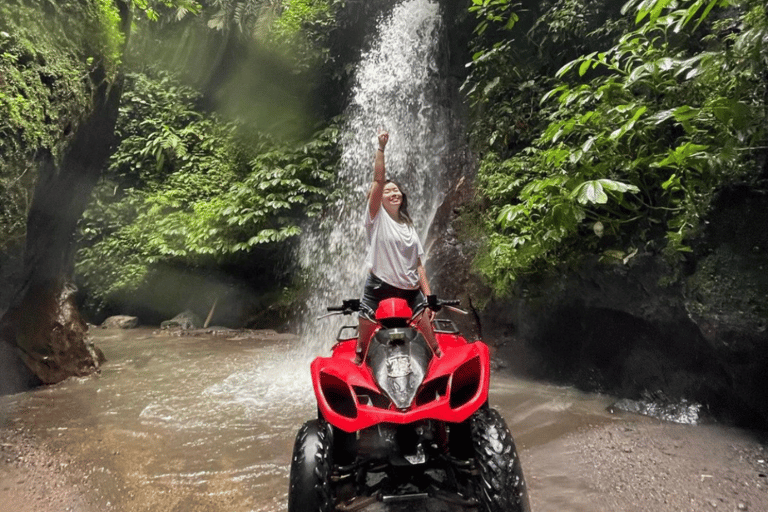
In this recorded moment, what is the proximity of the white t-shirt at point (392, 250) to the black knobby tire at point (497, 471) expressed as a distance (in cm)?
119

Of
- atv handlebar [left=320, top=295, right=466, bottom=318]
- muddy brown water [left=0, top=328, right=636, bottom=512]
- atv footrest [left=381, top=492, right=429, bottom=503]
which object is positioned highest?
atv handlebar [left=320, top=295, right=466, bottom=318]

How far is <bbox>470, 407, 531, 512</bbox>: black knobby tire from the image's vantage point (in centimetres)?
189

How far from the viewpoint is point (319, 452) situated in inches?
79.6

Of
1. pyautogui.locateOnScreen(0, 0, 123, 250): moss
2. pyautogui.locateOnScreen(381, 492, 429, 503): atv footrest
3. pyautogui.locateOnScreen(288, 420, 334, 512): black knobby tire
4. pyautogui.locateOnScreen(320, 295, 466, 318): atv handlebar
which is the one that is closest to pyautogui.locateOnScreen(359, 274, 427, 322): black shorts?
pyautogui.locateOnScreen(320, 295, 466, 318): atv handlebar

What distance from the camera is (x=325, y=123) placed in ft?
38.5

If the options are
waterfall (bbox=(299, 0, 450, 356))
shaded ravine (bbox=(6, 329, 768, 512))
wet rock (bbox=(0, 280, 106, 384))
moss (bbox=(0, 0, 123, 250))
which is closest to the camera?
shaded ravine (bbox=(6, 329, 768, 512))

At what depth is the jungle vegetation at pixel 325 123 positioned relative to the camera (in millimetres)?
3779

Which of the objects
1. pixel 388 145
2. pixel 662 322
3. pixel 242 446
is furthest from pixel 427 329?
pixel 388 145

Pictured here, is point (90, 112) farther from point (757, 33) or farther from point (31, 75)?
point (757, 33)

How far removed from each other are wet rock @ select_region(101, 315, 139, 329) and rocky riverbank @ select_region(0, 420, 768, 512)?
679cm

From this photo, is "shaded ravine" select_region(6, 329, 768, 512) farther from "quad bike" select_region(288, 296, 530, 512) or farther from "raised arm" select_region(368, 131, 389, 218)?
"raised arm" select_region(368, 131, 389, 218)

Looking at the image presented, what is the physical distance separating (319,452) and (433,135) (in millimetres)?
8451

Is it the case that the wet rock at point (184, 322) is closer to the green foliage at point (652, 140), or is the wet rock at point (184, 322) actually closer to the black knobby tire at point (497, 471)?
the green foliage at point (652, 140)

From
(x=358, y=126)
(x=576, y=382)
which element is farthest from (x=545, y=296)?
(x=358, y=126)
